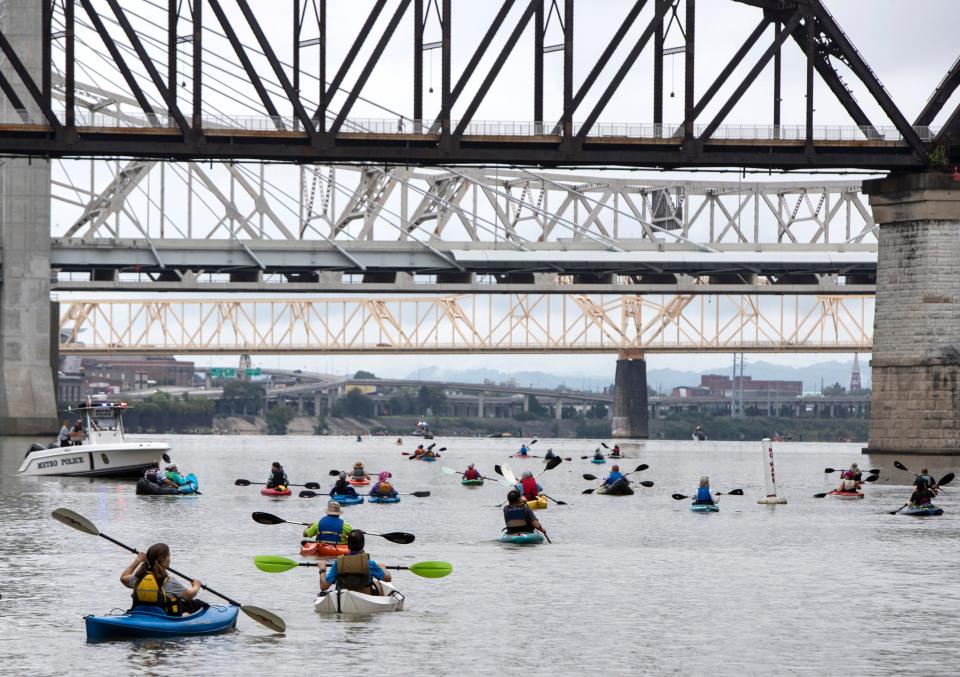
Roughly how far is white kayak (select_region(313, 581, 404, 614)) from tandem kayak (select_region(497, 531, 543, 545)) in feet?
46.3

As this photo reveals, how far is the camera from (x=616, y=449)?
4461 inches

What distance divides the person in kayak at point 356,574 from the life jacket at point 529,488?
25.1 m

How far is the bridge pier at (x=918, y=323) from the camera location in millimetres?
86438

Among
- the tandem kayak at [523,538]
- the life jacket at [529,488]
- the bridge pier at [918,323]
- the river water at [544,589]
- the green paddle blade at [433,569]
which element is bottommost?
the river water at [544,589]

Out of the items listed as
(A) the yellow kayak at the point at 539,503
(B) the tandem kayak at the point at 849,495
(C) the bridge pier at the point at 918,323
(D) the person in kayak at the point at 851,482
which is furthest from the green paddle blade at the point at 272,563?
(C) the bridge pier at the point at 918,323

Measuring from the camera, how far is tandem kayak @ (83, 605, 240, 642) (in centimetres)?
3011

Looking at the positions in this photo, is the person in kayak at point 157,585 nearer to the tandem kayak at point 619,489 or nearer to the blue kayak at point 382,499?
the blue kayak at point 382,499

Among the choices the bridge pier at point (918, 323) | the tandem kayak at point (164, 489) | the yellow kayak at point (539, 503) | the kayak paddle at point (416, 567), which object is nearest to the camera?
the kayak paddle at point (416, 567)

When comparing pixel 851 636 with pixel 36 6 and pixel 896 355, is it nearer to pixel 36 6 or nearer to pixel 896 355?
pixel 896 355

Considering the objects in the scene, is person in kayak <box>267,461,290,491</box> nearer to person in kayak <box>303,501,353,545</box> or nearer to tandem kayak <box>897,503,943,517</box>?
tandem kayak <box>897,503,943,517</box>

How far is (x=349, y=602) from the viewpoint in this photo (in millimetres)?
33906

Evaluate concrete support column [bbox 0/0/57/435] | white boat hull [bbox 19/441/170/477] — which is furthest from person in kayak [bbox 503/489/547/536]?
concrete support column [bbox 0/0/57/435]

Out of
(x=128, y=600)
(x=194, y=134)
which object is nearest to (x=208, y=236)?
(x=194, y=134)

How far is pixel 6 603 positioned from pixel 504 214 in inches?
4921
